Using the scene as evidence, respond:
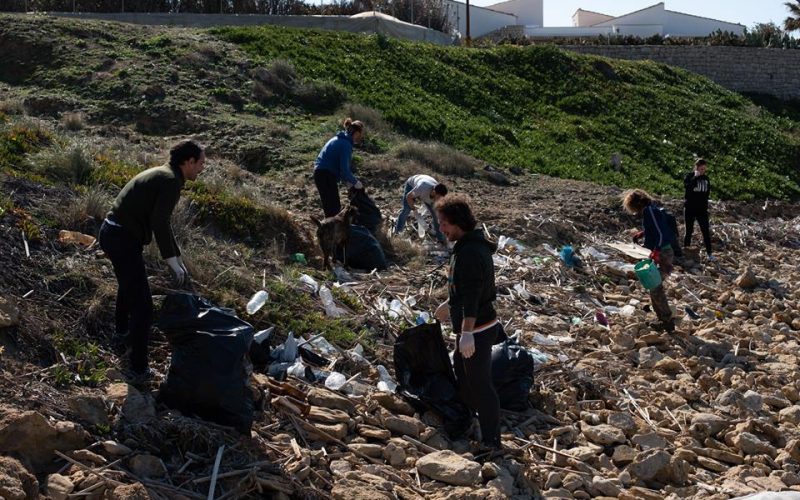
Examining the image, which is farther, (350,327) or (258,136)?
(258,136)

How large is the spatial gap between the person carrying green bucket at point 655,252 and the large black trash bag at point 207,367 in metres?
5.05

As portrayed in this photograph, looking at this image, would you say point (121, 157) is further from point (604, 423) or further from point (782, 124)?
point (782, 124)

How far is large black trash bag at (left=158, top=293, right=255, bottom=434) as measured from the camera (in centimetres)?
539

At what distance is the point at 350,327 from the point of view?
7742 millimetres

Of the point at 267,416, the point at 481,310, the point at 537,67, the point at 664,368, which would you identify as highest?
the point at 537,67

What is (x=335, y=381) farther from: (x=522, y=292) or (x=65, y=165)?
(x=65, y=165)

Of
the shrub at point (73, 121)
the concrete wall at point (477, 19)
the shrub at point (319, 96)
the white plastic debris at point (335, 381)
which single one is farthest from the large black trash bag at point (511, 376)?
the concrete wall at point (477, 19)

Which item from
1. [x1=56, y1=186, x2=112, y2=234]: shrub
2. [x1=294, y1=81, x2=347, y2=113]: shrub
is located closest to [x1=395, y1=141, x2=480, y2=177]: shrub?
[x1=294, y1=81, x2=347, y2=113]: shrub

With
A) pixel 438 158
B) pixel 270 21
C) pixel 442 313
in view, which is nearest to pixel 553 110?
pixel 438 158

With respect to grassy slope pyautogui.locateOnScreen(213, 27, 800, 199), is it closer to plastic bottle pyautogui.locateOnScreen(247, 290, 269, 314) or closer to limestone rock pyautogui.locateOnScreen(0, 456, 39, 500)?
plastic bottle pyautogui.locateOnScreen(247, 290, 269, 314)

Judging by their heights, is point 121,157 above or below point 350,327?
above

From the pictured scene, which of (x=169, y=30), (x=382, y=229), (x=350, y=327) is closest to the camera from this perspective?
(x=350, y=327)

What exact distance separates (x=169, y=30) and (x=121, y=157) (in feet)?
35.3

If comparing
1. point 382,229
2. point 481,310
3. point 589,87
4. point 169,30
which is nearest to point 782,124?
point 589,87
